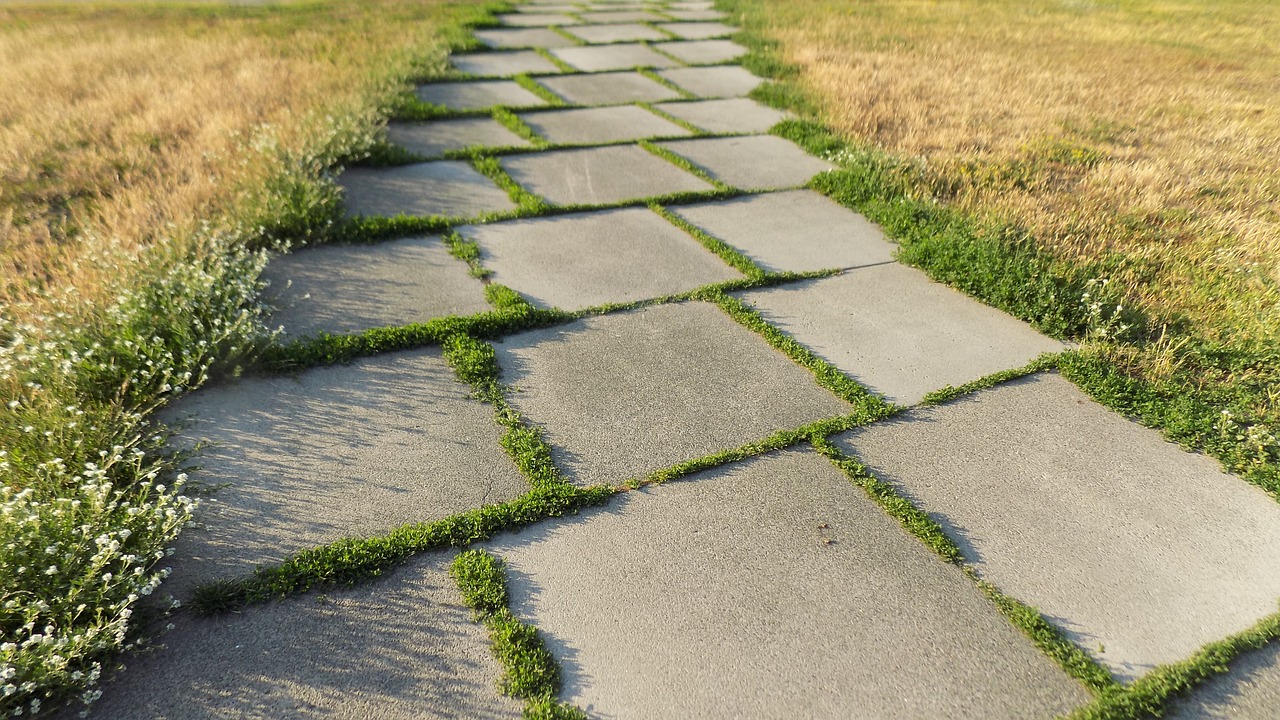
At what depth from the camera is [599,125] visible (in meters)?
8.59

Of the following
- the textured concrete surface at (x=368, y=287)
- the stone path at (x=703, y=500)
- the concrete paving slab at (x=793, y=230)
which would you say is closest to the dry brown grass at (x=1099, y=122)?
the concrete paving slab at (x=793, y=230)

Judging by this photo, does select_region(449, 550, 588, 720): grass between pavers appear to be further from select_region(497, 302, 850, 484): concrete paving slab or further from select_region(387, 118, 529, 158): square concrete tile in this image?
select_region(387, 118, 529, 158): square concrete tile

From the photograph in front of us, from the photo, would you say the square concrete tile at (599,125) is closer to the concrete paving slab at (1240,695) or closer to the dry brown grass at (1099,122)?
the dry brown grass at (1099,122)

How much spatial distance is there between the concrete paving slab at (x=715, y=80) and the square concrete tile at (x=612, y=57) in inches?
19.2

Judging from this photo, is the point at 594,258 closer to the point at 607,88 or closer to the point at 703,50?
the point at 607,88

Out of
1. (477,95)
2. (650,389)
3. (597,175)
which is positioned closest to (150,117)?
(477,95)

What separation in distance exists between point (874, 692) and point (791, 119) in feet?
24.4

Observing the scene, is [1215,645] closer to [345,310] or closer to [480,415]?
[480,415]

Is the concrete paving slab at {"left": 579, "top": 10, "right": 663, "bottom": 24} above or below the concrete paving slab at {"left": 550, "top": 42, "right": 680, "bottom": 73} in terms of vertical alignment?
above

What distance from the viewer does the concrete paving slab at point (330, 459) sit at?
3.15 metres

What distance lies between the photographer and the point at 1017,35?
13.7 metres

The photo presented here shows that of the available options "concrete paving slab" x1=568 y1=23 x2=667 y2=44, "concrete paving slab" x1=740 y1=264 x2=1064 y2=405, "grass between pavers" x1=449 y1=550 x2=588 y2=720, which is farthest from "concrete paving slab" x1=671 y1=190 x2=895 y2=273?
"concrete paving slab" x1=568 y1=23 x2=667 y2=44

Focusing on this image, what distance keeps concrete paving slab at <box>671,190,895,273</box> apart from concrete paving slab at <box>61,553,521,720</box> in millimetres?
3747

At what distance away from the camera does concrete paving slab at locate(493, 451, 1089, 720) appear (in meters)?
2.65
